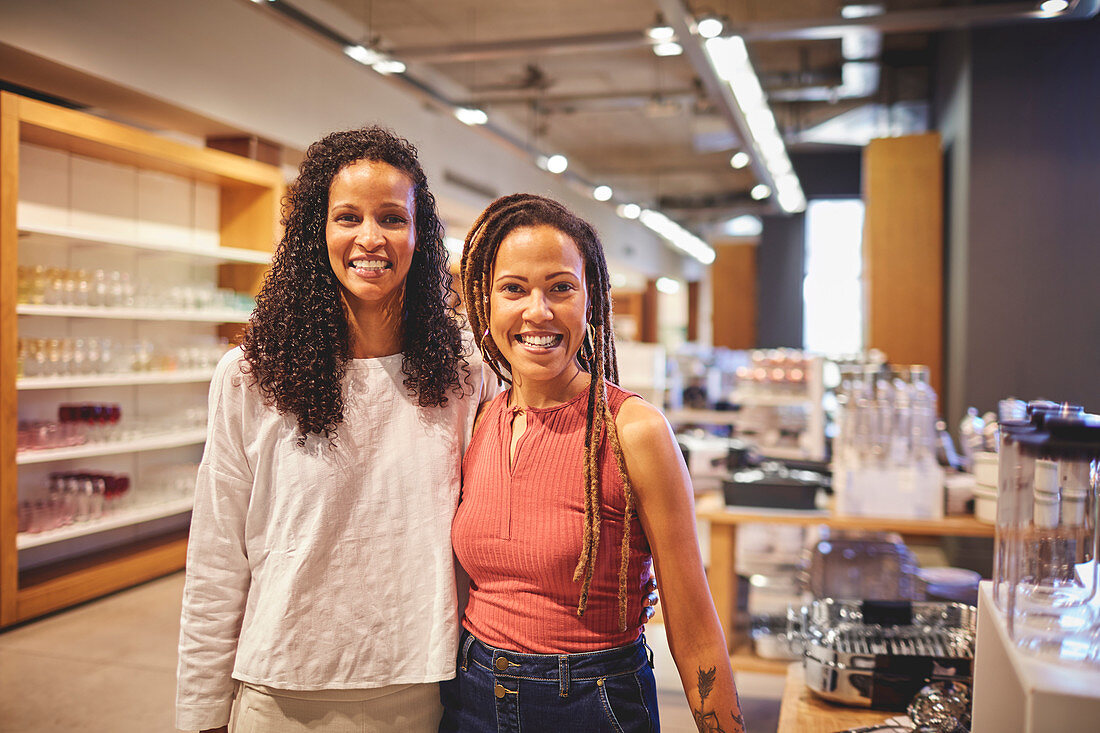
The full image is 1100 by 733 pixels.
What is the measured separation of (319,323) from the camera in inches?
59.7

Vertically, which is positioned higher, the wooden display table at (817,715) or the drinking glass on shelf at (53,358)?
the drinking glass on shelf at (53,358)

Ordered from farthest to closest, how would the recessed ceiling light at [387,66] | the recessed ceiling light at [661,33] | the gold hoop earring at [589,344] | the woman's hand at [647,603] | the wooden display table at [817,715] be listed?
the recessed ceiling light at [387,66]
the recessed ceiling light at [661,33]
the wooden display table at [817,715]
the gold hoop earring at [589,344]
the woman's hand at [647,603]

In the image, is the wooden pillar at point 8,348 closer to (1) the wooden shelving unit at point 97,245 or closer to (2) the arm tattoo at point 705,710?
(1) the wooden shelving unit at point 97,245

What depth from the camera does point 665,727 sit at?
2910 millimetres

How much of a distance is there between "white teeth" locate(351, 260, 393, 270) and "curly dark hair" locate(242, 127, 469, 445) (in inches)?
3.9

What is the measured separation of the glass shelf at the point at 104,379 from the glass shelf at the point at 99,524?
814 mm

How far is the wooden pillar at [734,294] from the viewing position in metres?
14.2

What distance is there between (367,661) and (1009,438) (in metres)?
1.11

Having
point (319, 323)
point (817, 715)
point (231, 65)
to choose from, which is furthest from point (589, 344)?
point (231, 65)

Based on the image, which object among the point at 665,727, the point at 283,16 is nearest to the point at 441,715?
the point at 665,727

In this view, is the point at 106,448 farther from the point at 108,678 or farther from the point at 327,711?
the point at 327,711

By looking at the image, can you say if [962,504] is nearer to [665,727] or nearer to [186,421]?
[665,727]

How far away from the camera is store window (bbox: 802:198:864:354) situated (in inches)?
476

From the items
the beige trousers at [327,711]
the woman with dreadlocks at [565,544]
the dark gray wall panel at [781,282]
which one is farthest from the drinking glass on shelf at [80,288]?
the dark gray wall panel at [781,282]
